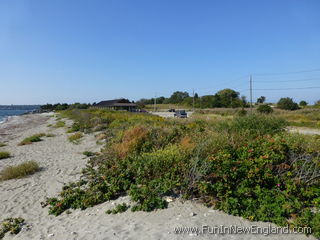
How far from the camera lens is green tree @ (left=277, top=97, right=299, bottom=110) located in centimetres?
4697

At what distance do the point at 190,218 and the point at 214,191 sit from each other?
2.47ft

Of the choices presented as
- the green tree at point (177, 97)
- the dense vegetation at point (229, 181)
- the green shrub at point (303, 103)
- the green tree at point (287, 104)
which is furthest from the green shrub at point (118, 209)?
A: the green tree at point (177, 97)

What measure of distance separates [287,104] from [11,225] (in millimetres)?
55814

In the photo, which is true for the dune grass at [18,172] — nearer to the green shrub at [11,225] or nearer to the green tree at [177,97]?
the green shrub at [11,225]

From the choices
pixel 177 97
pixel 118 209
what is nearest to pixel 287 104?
pixel 118 209

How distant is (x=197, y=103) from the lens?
8412cm

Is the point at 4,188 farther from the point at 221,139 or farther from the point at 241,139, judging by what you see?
the point at 241,139

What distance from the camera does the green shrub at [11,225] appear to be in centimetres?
372

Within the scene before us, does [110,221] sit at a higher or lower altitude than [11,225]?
higher

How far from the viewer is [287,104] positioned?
156 ft

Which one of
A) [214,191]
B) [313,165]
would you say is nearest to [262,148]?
[313,165]

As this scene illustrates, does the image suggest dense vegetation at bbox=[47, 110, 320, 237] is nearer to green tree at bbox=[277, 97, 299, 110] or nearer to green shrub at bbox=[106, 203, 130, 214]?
green shrub at bbox=[106, 203, 130, 214]

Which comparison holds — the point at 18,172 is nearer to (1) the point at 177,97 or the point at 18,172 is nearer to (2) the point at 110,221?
(2) the point at 110,221

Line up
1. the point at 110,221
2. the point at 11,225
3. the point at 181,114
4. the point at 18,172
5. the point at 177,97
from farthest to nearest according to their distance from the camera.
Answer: the point at 177,97 → the point at 181,114 → the point at 18,172 → the point at 11,225 → the point at 110,221
